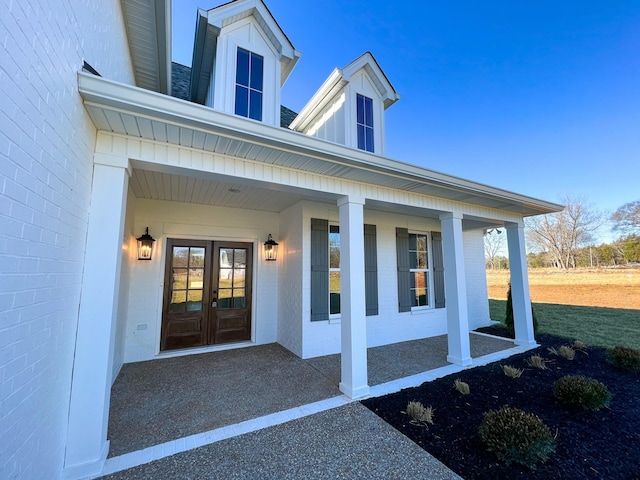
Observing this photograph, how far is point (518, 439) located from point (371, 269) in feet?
11.4

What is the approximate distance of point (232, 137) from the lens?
2369mm

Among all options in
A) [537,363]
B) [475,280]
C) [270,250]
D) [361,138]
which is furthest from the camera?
[475,280]

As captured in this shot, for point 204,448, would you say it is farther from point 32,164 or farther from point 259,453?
point 32,164

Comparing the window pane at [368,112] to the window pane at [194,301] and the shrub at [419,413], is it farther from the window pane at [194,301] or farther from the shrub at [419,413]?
the window pane at [194,301]

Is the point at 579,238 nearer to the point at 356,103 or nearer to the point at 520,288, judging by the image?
the point at 520,288

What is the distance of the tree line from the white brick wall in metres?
26.2

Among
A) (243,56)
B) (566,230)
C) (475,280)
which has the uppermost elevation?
(566,230)

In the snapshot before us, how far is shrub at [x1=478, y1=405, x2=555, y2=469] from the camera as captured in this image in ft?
6.76

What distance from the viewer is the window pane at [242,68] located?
11.9 ft

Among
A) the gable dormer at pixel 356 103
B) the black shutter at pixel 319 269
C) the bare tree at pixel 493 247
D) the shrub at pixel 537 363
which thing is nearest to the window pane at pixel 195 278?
the black shutter at pixel 319 269

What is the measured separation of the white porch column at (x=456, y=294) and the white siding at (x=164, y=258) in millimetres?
3320

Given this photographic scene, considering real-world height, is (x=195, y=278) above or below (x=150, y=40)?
below

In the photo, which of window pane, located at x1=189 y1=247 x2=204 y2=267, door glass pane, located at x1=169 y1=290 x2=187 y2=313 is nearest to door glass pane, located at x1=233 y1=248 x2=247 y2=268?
window pane, located at x1=189 y1=247 x2=204 y2=267

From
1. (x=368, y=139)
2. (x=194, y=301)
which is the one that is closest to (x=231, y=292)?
(x=194, y=301)
